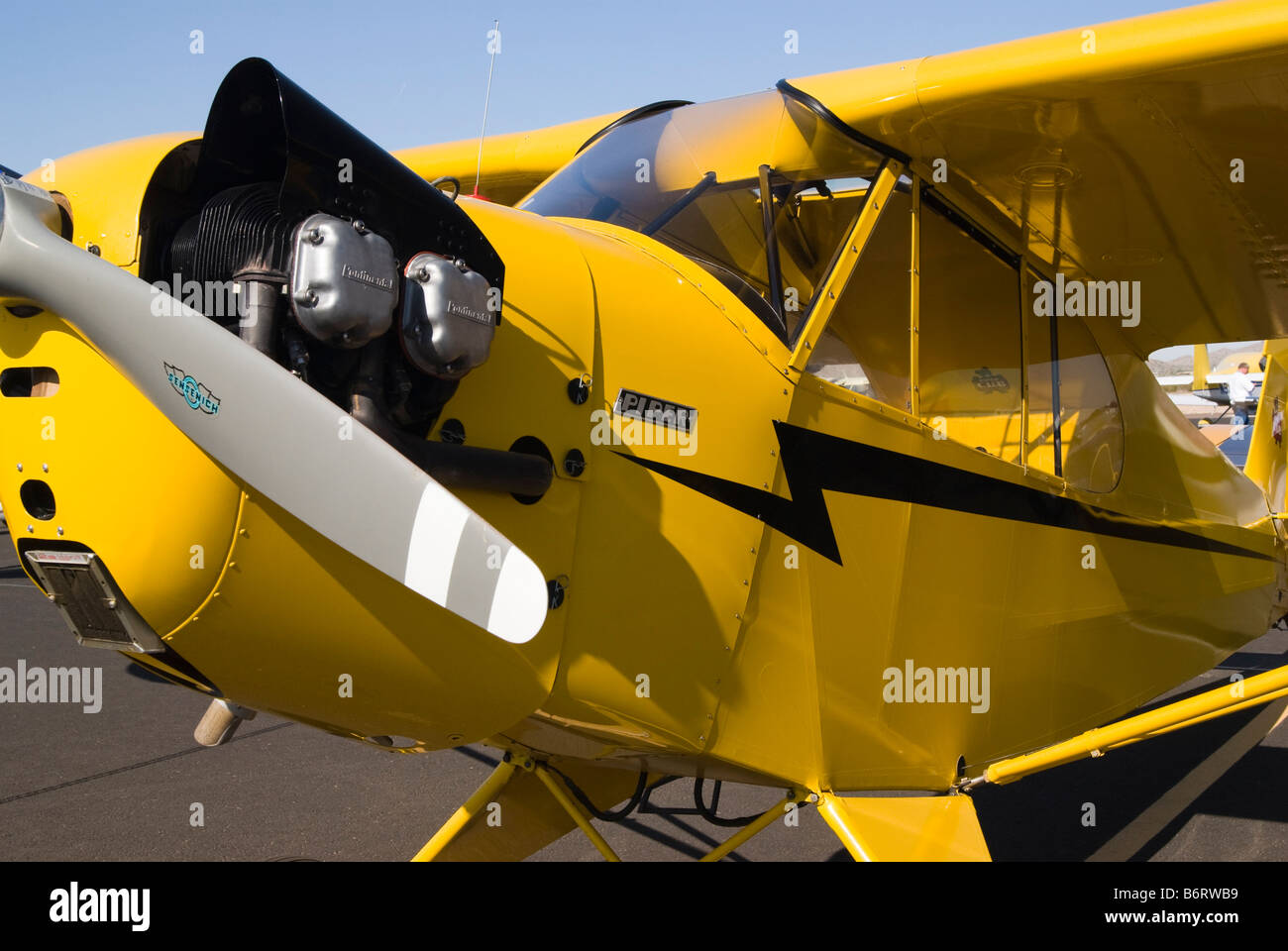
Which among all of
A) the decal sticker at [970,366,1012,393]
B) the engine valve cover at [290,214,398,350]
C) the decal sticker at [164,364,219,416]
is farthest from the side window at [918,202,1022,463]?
the decal sticker at [164,364,219,416]

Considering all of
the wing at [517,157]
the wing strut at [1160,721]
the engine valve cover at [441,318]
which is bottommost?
the wing strut at [1160,721]

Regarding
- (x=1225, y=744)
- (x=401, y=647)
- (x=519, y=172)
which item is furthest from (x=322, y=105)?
(x=1225, y=744)

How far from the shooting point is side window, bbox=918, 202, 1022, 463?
11.9ft

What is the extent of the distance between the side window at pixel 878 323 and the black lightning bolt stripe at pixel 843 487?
0.26 meters

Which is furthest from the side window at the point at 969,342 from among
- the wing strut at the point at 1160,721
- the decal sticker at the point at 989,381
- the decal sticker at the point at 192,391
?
the decal sticker at the point at 192,391

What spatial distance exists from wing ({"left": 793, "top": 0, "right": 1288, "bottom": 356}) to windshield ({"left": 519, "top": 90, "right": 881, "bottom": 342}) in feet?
0.45

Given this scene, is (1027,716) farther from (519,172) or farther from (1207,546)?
(519,172)

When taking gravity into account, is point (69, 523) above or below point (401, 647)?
above

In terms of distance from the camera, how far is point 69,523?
5.44 ft

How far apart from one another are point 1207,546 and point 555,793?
11.2ft

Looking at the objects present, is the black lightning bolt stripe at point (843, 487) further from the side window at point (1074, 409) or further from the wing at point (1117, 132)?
the wing at point (1117, 132)

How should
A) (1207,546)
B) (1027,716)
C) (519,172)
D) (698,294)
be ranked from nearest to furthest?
(698,294) → (1027,716) → (1207,546) → (519,172)

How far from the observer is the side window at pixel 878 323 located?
10.0 feet

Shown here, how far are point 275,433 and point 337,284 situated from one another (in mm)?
245
